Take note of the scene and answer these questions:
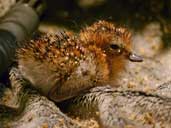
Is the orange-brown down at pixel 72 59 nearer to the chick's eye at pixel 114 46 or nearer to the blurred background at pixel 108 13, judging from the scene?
the chick's eye at pixel 114 46

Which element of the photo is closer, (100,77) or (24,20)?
(100,77)

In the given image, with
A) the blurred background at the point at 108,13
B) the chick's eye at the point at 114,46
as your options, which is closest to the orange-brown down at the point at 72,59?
the chick's eye at the point at 114,46

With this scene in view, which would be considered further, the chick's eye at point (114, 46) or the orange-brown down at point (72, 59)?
the chick's eye at point (114, 46)

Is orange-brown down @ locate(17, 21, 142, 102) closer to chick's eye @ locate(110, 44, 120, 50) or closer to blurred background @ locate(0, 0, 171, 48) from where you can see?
chick's eye @ locate(110, 44, 120, 50)

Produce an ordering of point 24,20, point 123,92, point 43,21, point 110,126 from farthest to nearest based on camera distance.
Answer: point 43,21
point 24,20
point 123,92
point 110,126

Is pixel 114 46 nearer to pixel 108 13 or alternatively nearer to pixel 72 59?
pixel 72 59

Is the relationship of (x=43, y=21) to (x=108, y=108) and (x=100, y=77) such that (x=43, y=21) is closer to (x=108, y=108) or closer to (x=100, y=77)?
(x=100, y=77)

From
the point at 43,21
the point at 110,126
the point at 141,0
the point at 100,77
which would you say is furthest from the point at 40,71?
the point at 141,0

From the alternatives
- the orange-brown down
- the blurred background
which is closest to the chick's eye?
the orange-brown down

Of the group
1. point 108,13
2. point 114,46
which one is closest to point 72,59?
point 114,46
